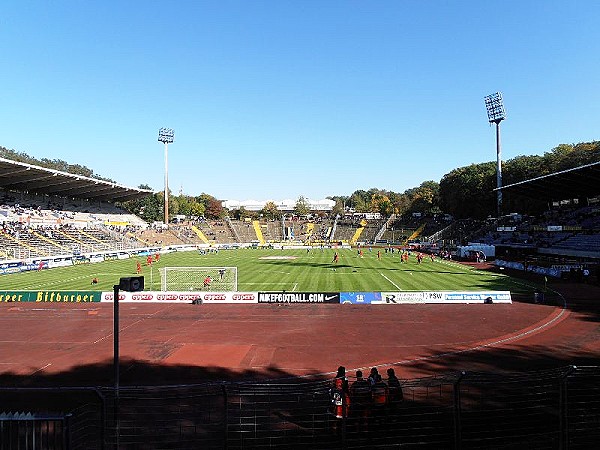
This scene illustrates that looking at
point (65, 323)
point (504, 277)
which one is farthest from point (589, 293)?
point (65, 323)

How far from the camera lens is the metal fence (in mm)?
9195

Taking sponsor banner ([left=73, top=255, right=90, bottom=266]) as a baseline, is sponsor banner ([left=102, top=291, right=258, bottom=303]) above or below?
below

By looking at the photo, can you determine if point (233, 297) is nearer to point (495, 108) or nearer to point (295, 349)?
point (295, 349)

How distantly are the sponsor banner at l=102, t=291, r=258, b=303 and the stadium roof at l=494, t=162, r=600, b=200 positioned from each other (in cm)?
4284

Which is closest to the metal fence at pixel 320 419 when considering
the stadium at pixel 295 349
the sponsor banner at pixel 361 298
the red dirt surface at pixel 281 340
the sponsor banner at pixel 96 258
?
the stadium at pixel 295 349

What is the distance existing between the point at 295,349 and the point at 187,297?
15.0 meters

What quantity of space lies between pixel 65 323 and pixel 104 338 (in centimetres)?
508

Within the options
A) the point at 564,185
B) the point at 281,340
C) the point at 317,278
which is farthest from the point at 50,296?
the point at 564,185

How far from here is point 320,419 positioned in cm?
1173

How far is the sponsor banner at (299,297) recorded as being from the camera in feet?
98.5

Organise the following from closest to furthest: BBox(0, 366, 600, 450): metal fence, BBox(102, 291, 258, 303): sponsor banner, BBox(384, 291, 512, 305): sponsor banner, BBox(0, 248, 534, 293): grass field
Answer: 1. BBox(0, 366, 600, 450): metal fence
2. BBox(384, 291, 512, 305): sponsor banner
3. BBox(102, 291, 258, 303): sponsor banner
4. BBox(0, 248, 534, 293): grass field

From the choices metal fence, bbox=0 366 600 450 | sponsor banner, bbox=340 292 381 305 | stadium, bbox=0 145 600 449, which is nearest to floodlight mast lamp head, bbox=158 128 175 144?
stadium, bbox=0 145 600 449

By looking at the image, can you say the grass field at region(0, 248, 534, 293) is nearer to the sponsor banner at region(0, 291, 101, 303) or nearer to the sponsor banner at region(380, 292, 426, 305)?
the sponsor banner at region(0, 291, 101, 303)

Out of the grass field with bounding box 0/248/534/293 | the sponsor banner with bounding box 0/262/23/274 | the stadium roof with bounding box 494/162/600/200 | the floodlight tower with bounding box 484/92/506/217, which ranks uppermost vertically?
the floodlight tower with bounding box 484/92/506/217
